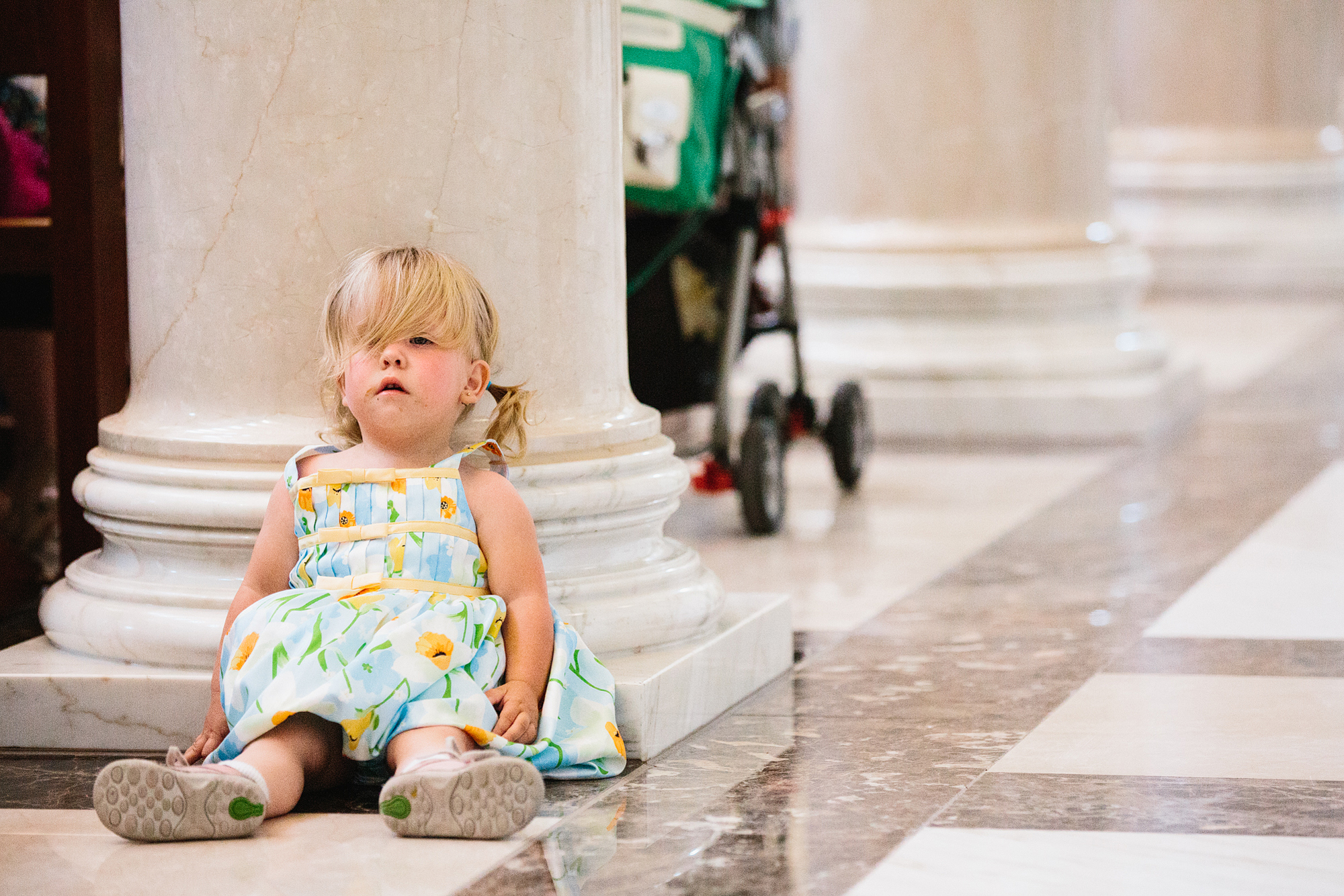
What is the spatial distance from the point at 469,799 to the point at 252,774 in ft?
0.95

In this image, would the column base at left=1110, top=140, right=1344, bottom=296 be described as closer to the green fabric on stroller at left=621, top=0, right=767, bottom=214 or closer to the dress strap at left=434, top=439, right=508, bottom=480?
the green fabric on stroller at left=621, top=0, right=767, bottom=214

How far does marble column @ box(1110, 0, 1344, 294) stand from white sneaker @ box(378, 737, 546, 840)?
1059cm

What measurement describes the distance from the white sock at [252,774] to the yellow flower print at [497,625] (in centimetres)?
37

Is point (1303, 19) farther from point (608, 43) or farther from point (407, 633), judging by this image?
point (407, 633)

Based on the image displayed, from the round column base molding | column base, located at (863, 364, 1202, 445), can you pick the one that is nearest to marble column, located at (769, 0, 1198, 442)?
column base, located at (863, 364, 1202, 445)

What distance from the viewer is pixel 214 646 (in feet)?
9.62

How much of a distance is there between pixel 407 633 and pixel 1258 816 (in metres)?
1.13

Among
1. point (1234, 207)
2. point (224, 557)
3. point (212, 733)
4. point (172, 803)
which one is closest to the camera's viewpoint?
point (172, 803)

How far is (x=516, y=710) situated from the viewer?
8.77ft

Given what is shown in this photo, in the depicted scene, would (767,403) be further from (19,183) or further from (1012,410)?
(19,183)

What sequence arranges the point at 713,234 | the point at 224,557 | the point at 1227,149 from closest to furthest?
1. the point at 224,557
2. the point at 713,234
3. the point at 1227,149

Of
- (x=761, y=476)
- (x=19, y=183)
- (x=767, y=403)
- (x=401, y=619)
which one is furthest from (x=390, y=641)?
(x=767, y=403)

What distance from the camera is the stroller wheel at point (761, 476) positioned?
481 cm

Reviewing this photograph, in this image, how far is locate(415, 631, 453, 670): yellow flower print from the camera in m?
2.61
